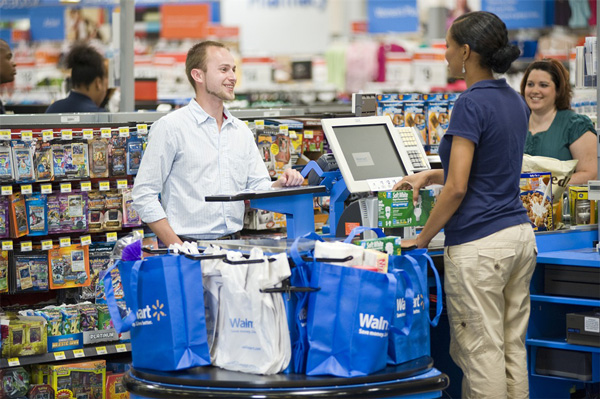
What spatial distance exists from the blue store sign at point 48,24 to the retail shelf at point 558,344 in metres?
13.1

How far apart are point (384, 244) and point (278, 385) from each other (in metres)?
0.70

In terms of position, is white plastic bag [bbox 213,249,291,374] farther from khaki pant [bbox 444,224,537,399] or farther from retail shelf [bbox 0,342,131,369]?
retail shelf [bbox 0,342,131,369]

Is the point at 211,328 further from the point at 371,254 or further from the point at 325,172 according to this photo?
the point at 325,172

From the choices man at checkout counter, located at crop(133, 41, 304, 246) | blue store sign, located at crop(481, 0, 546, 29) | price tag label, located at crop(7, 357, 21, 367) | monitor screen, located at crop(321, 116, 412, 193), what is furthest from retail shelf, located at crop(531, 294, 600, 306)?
blue store sign, located at crop(481, 0, 546, 29)

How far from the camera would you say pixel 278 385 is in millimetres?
3076

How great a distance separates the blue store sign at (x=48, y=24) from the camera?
53.0 ft

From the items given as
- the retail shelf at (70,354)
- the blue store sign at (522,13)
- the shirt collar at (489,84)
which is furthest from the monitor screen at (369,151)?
the blue store sign at (522,13)

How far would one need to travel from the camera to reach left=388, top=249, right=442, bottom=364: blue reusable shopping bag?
10.6 ft

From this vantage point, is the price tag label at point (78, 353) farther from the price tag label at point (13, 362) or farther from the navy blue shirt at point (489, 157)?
the navy blue shirt at point (489, 157)

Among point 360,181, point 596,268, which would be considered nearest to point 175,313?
point 360,181

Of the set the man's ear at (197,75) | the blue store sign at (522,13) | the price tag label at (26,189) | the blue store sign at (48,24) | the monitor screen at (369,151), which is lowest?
the price tag label at (26,189)

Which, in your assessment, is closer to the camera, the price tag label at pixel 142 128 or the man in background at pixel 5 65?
the price tag label at pixel 142 128

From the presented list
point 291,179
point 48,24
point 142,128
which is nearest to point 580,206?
point 291,179

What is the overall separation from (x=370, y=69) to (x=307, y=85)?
1.15 meters
